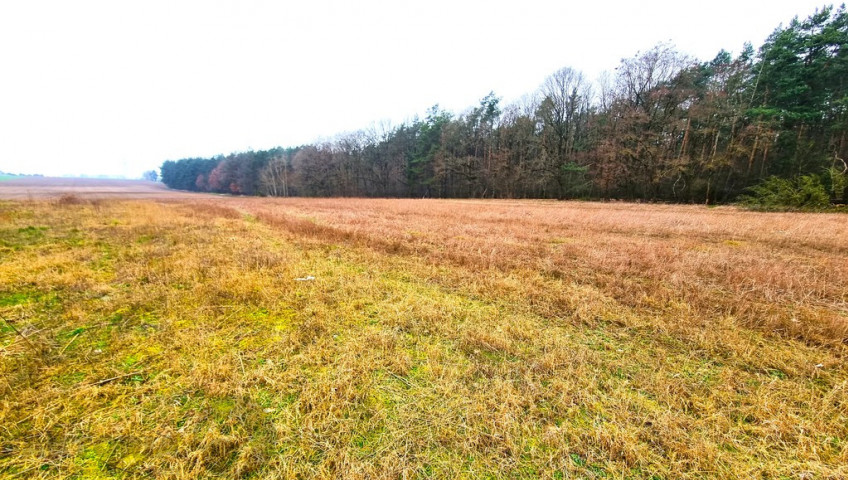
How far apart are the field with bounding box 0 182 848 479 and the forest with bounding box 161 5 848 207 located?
2428cm

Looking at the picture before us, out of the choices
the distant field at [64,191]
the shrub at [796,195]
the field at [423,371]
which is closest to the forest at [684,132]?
the shrub at [796,195]

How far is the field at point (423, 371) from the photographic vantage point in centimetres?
184

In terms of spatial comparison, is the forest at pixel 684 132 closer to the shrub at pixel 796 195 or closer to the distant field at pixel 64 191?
the shrub at pixel 796 195

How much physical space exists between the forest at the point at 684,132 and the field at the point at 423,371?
24283mm

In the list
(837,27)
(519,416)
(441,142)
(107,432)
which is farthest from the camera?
(441,142)

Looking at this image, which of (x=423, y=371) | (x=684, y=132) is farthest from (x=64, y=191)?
(x=684, y=132)

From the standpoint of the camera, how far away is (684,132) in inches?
1089

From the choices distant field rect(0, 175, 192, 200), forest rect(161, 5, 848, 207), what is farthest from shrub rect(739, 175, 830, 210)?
distant field rect(0, 175, 192, 200)

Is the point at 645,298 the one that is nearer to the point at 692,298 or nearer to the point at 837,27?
the point at 692,298

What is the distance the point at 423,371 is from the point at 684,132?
3846 centimetres

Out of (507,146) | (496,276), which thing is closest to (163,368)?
(496,276)

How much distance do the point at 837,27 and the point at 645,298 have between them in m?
41.3

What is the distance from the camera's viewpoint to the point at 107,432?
1965 millimetres

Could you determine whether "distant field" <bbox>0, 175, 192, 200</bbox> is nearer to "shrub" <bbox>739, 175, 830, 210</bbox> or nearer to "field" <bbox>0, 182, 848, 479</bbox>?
"field" <bbox>0, 182, 848, 479</bbox>
